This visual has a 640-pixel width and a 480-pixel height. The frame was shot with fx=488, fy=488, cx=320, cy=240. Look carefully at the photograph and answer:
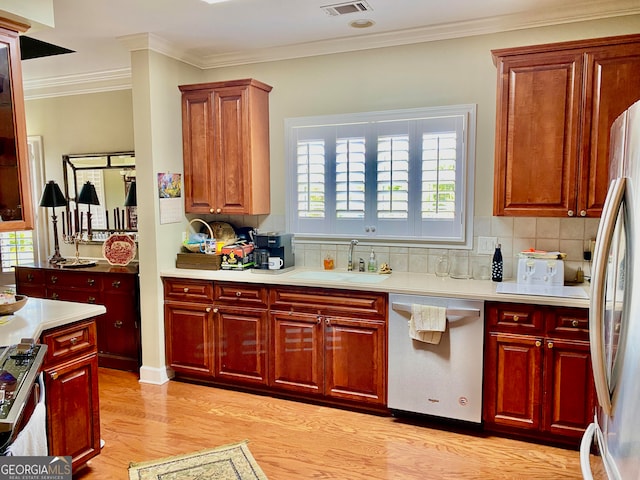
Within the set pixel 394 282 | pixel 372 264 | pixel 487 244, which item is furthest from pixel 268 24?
pixel 487 244

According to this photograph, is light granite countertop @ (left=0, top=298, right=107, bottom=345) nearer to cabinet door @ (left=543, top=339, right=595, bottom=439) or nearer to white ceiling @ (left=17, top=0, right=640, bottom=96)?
white ceiling @ (left=17, top=0, right=640, bottom=96)

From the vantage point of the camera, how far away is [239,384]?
12.2ft

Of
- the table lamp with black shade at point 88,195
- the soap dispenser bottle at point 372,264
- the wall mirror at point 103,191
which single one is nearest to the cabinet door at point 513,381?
the soap dispenser bottle at point 372,264

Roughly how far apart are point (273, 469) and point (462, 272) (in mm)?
1852

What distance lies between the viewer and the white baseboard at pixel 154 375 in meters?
3.88

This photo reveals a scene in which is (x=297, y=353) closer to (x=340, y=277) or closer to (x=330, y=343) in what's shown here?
(x=330, y=343)

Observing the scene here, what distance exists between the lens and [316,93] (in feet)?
12.9

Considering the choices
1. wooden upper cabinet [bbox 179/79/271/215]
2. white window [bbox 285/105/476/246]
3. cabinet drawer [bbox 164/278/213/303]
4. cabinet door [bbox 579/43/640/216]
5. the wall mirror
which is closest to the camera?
cabinet door [bbox 579/43/640/216]

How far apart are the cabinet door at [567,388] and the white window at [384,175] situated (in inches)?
40.2

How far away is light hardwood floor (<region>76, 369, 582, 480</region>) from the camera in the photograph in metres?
2.65

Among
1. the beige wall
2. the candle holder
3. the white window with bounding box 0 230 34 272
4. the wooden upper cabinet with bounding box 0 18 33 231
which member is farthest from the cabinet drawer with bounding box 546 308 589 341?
the white window with bounding box 0 230 34 272

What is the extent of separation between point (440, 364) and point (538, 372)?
56cm

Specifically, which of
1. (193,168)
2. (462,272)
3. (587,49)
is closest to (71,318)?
(193,168)

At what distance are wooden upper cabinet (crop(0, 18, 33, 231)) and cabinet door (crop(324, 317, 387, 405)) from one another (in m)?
1.96
